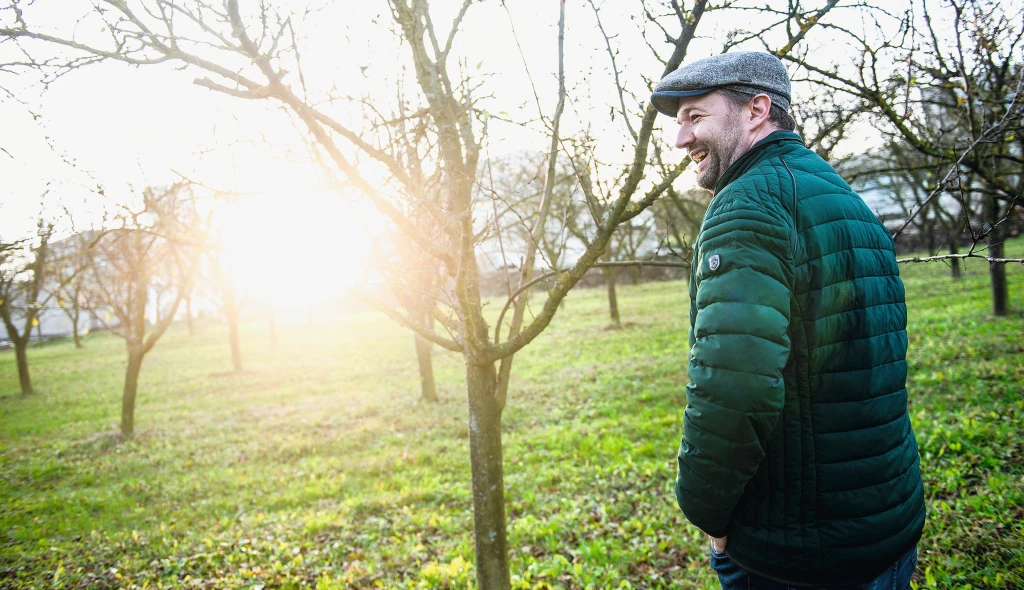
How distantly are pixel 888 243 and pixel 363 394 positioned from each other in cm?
1241

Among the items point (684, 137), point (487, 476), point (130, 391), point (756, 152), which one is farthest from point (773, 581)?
point (130, 391)

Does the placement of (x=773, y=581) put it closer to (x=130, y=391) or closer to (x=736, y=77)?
(x=736, y=77)

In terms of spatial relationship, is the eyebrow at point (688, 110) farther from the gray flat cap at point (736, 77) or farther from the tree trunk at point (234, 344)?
the tree trunk at point (234, 344)

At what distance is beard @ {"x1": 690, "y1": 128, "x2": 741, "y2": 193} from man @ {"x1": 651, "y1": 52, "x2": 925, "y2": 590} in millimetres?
127

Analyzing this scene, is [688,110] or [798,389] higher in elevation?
[688,110]

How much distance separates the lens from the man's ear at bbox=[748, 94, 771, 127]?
1.73 metres

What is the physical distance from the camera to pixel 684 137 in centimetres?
184

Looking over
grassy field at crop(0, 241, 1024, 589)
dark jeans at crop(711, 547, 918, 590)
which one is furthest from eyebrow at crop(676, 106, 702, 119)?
grassy field at crop(0, 241, 1024, 589)

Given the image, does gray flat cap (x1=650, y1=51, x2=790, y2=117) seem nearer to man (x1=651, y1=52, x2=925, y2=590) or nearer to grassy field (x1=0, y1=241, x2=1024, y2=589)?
man (x1=651, y1=52, x2=925, y2=590)

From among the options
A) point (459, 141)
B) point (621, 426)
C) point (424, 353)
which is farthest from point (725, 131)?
point (424, 353)

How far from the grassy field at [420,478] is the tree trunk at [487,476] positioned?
1.11 metres

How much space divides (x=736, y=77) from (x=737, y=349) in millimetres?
852

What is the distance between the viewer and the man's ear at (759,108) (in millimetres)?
1729

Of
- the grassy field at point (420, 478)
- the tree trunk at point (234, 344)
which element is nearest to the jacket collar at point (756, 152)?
the grassy field at point (420, 478)
